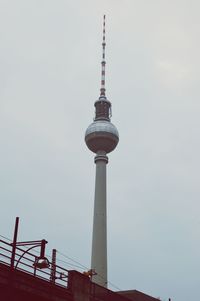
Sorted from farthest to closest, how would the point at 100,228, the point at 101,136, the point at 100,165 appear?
the point at 100,165 < the point at 101,136 < the point at 100,228

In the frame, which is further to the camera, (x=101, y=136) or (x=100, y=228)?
(x=101, y=136)

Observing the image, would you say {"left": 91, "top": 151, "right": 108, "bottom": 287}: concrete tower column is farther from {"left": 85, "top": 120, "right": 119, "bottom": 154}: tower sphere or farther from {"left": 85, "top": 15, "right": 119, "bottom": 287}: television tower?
{"left": 85, "top": 120, "right": 119, "bottom": 154}: tower sphere

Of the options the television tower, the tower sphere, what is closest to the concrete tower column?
the television tower

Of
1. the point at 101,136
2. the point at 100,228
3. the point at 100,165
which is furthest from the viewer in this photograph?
the point at 100,165

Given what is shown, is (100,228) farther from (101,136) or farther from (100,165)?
(101,136)

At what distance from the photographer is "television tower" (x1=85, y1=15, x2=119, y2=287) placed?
90438mm

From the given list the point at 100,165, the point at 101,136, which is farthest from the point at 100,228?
the point at 101,136

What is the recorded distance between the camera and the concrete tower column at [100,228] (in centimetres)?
8856

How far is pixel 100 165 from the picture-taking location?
101 metres

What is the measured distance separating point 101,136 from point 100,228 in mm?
18812

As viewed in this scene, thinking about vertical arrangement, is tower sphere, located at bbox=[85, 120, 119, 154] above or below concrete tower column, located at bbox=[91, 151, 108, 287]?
above

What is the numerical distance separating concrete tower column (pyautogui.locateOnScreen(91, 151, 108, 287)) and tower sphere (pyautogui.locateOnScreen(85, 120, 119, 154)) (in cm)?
261

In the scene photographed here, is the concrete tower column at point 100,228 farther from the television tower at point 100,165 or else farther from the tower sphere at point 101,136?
the tower sphere at point 101,136

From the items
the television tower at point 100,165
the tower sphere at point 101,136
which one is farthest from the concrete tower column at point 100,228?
the tower sphere at point 101,136
